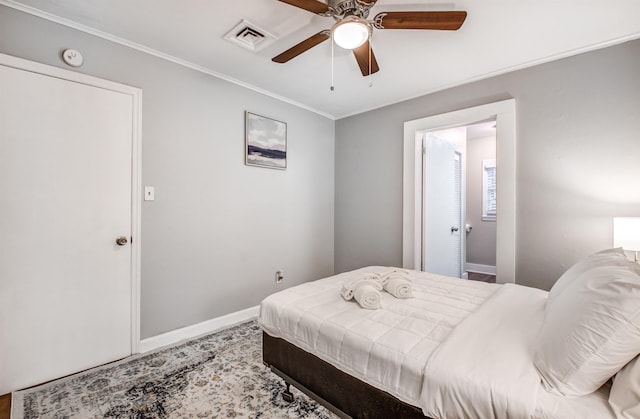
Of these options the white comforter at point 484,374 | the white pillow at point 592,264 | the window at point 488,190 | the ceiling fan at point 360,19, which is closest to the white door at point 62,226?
the ceiling fan at point 360,19

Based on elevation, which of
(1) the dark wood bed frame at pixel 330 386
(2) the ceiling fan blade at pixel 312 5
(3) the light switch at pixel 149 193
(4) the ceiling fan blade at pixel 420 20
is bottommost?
(1) the dark wood bed frame at pixel 330 386

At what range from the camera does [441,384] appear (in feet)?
3.34

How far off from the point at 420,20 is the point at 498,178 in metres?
1.75

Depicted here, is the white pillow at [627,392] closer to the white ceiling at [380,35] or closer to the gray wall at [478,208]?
the white ceiling at [380,35]

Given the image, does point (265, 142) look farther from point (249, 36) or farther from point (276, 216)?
point (249, 36)

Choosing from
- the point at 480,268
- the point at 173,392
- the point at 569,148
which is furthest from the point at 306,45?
the point at 480,268

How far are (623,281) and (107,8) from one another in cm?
305

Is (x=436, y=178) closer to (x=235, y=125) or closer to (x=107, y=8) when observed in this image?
(x=235, y=125)

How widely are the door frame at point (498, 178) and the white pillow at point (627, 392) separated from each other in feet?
6.23

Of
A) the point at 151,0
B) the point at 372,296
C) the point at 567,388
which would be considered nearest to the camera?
the point at 567,388

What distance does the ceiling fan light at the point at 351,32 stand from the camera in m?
1.51

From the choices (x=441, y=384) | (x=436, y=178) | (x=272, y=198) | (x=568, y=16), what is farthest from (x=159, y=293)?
(x=568, y=16)

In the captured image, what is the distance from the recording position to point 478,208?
5.38 meters

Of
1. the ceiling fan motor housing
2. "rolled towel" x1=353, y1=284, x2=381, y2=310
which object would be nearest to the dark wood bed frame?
"rolled towel" x1=353, y1=284, x2=381, y2=310
